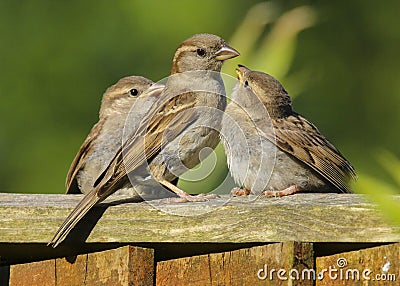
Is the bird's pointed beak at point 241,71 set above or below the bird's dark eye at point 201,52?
below

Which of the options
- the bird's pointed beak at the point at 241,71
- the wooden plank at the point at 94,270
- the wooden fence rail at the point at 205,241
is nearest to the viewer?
the wooden fence rail at the point at 205,241

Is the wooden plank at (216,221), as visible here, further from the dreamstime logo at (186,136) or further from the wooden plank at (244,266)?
the dreamstime logo at (186,136)

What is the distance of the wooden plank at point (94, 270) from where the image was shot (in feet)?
9.41

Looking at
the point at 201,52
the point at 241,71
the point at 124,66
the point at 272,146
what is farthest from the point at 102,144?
the point at 272,146

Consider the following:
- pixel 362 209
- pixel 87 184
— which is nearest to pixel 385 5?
pixel 87 184

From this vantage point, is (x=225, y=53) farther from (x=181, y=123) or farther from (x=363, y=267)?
(x=363, y=267)

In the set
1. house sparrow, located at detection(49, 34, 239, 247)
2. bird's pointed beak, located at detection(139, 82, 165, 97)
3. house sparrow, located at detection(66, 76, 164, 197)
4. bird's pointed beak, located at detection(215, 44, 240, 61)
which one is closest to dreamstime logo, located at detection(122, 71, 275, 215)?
house sparrow, located at detection(49, 34, 239, 247)

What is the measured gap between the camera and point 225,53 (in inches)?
174

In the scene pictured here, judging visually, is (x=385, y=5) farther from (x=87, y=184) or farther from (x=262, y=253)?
(x=262, y=253)

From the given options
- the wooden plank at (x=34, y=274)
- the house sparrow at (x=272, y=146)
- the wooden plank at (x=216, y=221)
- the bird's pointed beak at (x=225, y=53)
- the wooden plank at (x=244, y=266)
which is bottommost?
the wooden plank at (x=244, y=266)

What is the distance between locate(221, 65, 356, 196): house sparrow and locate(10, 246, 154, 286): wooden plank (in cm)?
74

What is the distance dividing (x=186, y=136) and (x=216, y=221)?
3.77 feet

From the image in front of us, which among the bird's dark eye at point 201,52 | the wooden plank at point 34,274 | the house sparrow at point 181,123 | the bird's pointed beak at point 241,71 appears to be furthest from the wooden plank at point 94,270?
the bird's dark eye at point 201,52
